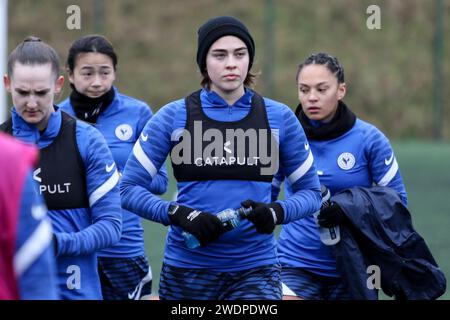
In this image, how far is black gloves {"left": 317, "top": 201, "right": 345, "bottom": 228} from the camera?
578 centimetres

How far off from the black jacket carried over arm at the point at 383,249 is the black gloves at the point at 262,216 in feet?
3.10

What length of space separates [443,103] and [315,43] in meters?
3.25

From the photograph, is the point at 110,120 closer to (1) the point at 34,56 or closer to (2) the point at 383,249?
(2) the point at 383,249

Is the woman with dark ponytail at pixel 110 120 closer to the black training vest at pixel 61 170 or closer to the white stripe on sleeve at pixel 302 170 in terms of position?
the white stripe on sleeve at pixel 302 170

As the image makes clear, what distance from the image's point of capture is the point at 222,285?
5.06 metres

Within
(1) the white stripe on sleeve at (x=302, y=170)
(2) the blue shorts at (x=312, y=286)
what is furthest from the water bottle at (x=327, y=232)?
(1) the white stripe on sleeve at (x=302, y=170)

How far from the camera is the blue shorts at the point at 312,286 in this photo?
19.6 feet

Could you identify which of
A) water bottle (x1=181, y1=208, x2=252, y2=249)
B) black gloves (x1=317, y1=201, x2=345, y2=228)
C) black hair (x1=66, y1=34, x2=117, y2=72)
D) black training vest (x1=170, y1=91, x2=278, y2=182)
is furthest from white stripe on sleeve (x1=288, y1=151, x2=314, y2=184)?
black hair (x1=66, y1=34, x2=117, y2=72)

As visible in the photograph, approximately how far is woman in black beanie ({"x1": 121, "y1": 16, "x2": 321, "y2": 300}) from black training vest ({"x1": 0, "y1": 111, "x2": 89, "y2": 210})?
0.54 meters

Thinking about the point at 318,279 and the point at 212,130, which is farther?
the point at 318,279

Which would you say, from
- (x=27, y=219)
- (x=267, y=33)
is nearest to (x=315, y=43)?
(x=267, y=33)
